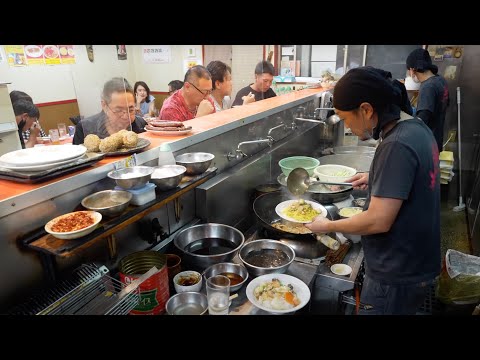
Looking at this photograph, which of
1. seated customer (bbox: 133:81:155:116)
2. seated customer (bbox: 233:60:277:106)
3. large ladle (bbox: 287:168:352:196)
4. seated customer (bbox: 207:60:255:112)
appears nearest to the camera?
large ladle (bbox: 287:168:352:196)

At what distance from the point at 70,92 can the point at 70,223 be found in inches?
262

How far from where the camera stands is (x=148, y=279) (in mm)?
1596

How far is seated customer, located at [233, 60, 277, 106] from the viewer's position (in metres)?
4.98

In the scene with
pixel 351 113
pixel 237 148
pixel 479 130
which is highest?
pixel 351 113

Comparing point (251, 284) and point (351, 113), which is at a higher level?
point (351, 113)

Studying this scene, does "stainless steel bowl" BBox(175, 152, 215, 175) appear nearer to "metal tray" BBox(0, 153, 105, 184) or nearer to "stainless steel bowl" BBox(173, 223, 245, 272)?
"stainless steel bowl" BBox(173, 223, 245, 272)

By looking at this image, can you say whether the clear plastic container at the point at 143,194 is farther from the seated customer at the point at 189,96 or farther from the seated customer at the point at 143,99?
the seated customer at the point at 143,99

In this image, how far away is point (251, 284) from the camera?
1826mm

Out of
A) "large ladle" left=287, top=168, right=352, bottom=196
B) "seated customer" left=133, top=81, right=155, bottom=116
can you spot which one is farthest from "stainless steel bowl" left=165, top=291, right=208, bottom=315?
"seated customer" left=133, top=81, right=155, bottom=116

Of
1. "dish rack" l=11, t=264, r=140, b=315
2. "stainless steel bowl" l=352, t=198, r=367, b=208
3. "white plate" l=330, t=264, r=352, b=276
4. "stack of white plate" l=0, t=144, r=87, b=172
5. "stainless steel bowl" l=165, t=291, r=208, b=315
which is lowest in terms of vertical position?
"white plate" l=330, t=264, r=352, b=276

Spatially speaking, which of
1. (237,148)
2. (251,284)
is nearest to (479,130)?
(237,148)

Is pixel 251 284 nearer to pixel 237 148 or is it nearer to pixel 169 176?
pixel 169 176

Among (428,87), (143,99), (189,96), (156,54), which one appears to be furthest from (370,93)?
(156,54)

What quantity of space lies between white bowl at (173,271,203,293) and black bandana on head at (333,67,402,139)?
1.18 meters
